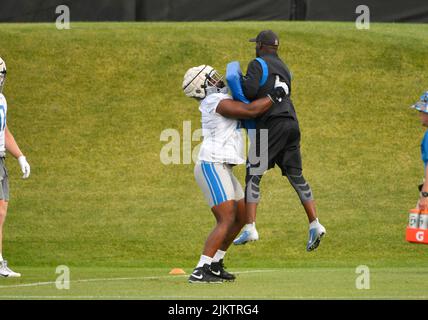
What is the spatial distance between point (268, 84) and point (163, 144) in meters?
9.72

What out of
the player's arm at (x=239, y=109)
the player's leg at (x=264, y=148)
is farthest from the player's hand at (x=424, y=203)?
the player's arm at (x=239, y=109)

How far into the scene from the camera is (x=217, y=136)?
37.6 ft

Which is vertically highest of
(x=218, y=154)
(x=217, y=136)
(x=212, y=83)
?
(x=212, y=83)

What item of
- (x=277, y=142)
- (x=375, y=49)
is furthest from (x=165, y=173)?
(x=277, y=142)

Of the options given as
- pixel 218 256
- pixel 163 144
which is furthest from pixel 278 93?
pixel 163 144

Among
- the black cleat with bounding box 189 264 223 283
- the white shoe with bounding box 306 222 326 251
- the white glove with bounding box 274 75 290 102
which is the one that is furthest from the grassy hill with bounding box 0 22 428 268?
the black cleat with bounding box 189 264 223 283

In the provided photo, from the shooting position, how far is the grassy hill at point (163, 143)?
1833 centimetres

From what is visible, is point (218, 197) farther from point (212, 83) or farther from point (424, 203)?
point (424, 203)

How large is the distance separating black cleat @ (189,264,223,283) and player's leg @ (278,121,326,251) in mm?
1264

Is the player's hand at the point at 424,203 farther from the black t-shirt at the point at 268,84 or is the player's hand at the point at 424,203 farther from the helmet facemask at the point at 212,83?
the helmet facemask at the point at 212,83

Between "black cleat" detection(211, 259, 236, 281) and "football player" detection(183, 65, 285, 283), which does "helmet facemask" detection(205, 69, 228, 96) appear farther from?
"black cleat" detection(211, 259, 236, 281)

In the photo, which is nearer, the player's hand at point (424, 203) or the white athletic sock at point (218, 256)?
the player's hand at point (424, 203)

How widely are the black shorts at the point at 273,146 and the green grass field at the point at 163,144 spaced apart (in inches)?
65.5

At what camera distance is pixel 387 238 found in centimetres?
1848
